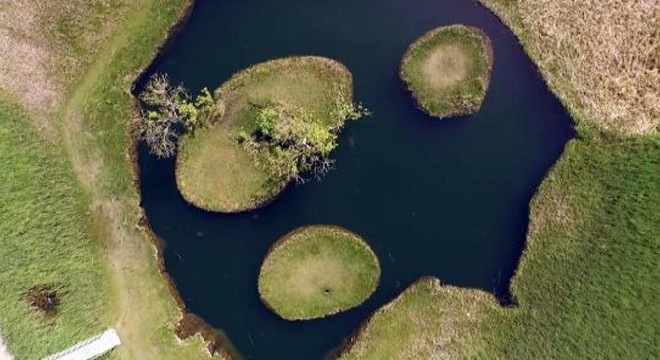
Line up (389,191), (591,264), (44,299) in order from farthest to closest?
(389,191) → (44,299) → (591,264)

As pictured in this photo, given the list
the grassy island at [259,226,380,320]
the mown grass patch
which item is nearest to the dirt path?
the mown grass patch

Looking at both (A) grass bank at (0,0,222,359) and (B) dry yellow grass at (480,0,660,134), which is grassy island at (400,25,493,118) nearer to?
(B) dry yellow grass at (480,0,660,134)

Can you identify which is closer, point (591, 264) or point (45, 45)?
point (591, 264)

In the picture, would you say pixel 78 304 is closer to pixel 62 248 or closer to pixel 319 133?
pixel 62 248

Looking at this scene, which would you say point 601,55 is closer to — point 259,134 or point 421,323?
point 421,323

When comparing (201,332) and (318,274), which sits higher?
(318,274)

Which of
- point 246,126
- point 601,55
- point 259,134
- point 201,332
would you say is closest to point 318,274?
point 201,332

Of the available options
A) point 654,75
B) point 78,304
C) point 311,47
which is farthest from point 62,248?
point 654,75

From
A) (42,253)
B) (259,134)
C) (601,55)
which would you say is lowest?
(42,253)
